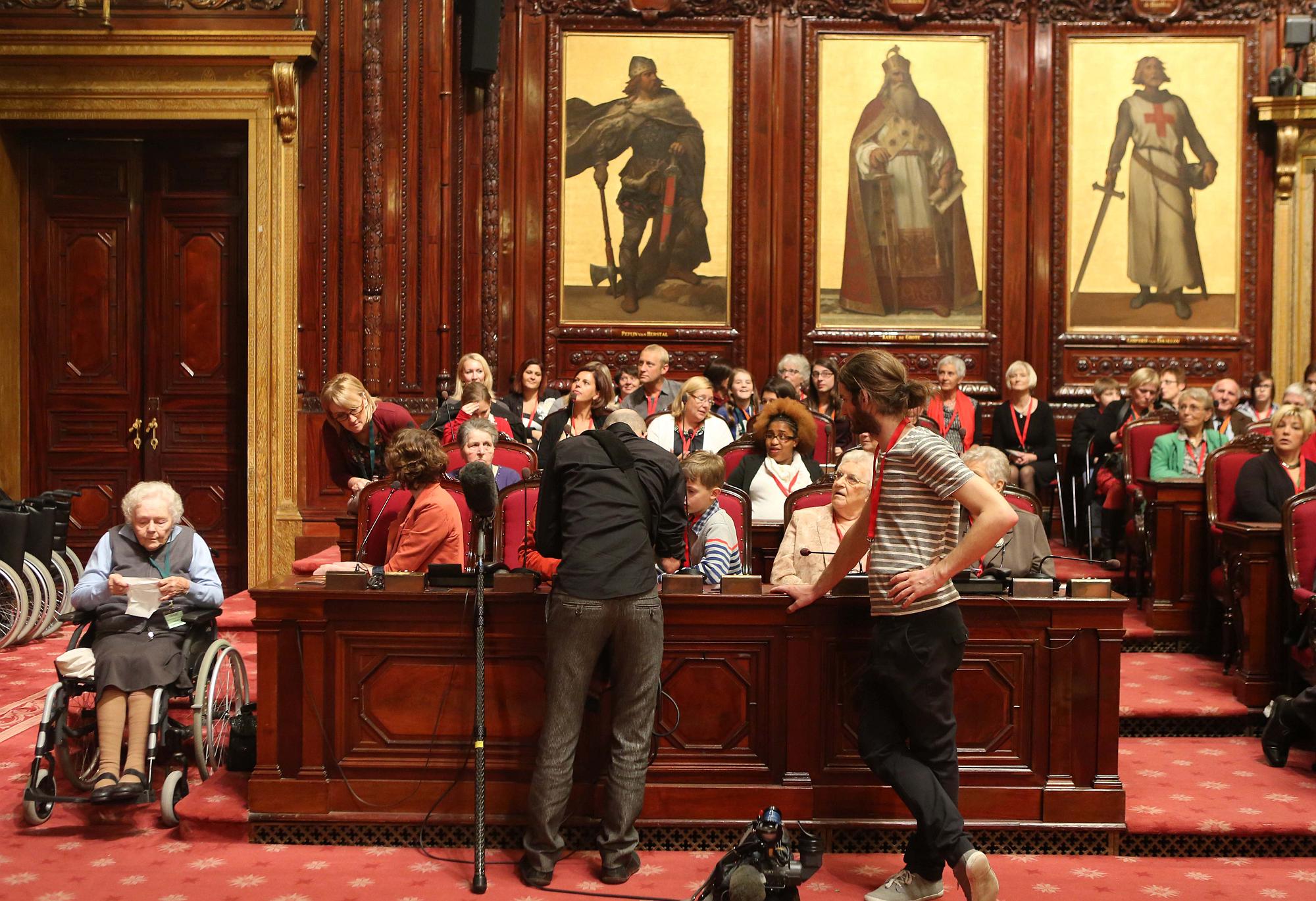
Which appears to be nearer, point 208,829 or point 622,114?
point 208,829

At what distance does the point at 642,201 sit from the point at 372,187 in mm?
1866

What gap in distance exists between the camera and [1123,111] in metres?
9.29

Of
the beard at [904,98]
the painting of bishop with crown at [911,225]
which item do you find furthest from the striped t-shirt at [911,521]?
the beard at [904,98]

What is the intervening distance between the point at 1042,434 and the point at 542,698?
530 cm

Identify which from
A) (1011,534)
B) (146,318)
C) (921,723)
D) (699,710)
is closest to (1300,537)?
(1011,534)

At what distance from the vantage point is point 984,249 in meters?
9.35

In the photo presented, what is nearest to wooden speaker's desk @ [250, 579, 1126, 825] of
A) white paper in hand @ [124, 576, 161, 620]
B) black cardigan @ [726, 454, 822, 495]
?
white paper in hand @ [124, 576, 161, 620]

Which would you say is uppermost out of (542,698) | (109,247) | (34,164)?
(34,164)

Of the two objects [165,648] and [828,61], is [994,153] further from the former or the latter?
[165,648]

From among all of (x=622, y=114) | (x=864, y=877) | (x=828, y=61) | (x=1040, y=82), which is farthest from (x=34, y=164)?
(x=864, y=877)

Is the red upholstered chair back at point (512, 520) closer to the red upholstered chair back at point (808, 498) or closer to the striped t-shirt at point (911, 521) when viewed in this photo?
the red upholstered chair back at point (808, 498)

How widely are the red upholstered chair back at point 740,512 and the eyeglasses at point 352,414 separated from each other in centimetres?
171

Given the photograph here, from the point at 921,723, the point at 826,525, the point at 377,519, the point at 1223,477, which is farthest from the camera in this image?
the point at 1223,477

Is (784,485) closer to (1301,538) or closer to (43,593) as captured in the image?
(1301,538)
